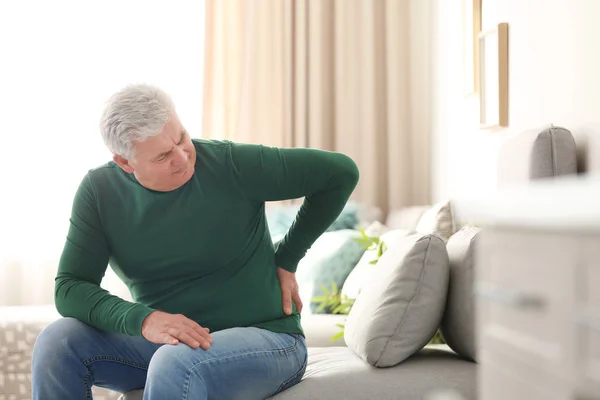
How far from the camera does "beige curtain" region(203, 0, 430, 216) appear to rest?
13.1 feet

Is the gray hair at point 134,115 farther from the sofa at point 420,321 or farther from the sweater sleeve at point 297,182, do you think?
the sofa at point 420,321

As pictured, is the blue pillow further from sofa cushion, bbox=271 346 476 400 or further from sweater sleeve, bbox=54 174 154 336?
sweater sleeve, bbox=54 174 154 336

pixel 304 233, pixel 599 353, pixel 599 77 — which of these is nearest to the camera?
pixel 599 353

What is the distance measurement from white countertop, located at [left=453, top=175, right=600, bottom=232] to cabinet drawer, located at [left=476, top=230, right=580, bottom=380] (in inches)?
0.7

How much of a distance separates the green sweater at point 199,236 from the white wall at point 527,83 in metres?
0.59

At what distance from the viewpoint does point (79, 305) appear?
1.82 metres

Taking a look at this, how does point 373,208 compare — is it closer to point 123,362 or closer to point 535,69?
A: point 535,69

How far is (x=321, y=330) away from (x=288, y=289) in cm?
73

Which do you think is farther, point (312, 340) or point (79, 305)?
point (312, 340)

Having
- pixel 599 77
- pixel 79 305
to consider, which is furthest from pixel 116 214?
pixel 599 77

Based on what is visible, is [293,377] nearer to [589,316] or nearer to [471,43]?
[589,316]

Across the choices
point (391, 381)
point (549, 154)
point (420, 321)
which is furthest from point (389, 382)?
point (549, 154)

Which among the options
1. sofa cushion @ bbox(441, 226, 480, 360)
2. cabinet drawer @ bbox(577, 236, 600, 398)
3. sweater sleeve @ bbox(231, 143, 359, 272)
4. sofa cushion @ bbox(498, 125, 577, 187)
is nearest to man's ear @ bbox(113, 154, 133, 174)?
sweater sleeve @ bbox(231, 143, 359, 272)

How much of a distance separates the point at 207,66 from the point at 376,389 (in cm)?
256
